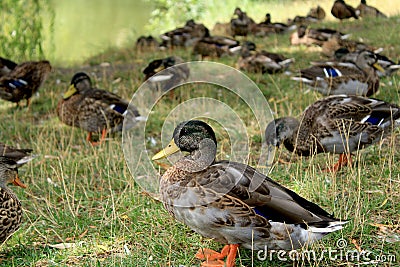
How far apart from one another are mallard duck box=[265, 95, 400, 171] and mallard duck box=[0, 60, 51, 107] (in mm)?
4981

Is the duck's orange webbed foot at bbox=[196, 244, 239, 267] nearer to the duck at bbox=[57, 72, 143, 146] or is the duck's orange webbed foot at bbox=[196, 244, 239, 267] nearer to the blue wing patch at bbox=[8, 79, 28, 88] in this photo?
the duck at bbox=[57, 72, 143, 146]

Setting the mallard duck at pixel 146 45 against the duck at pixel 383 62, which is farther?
the mallard duck at pixel 146 45

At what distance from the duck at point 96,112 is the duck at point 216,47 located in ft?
14.9

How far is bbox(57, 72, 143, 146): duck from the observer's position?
7.27 metres

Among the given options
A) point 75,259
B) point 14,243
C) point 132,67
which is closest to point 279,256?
point 75,259

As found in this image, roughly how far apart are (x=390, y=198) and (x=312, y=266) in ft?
3.41

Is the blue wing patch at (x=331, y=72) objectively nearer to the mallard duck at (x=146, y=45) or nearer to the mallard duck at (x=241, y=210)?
the mallard duck at (x=241, y=210)

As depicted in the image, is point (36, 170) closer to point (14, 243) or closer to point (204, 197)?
point (14, 243)

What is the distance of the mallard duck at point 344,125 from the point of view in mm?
5301

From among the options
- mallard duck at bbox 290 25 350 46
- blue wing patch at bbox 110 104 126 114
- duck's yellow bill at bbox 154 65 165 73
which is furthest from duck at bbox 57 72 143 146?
mallard duck at bbox 290 25 350 46

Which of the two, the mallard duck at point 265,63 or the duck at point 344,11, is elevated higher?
the duck at point 344,11

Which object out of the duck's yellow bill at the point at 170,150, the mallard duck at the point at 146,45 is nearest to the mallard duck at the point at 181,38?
the mallard duck at the point at 146,45

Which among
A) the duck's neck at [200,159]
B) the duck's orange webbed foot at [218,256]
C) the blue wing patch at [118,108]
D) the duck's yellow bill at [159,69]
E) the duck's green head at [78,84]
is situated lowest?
the duck's orange webbed foot at [218,256]

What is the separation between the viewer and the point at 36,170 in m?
6.04
